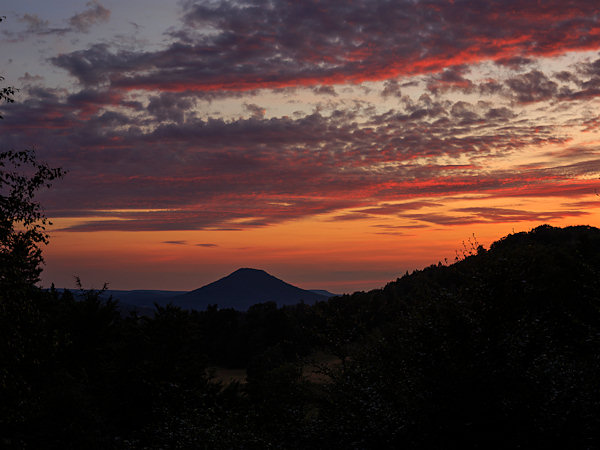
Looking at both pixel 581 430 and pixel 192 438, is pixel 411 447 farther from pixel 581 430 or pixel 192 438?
pixel 192 438

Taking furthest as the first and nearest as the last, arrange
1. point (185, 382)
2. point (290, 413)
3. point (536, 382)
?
point (185, 382)
point (290, 413)
point (536, 382)

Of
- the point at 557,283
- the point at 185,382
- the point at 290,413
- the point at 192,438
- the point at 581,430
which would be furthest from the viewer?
the point at 557,283

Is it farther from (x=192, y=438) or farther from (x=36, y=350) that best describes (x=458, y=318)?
(x=36, y=350)

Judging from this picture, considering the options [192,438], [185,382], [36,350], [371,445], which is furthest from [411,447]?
[185,382]

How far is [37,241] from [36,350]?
434cm

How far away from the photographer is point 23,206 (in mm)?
16734

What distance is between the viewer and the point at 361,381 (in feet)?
73.2

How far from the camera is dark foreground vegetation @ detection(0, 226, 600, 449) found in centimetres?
1477

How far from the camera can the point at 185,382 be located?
1346 inches

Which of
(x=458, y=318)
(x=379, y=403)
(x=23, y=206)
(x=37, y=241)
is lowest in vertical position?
(x=379, y=403)

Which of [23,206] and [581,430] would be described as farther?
[23,206]

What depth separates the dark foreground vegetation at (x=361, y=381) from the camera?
48.5 feet

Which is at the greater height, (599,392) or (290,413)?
(599,392)

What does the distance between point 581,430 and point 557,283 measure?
37.2 m
